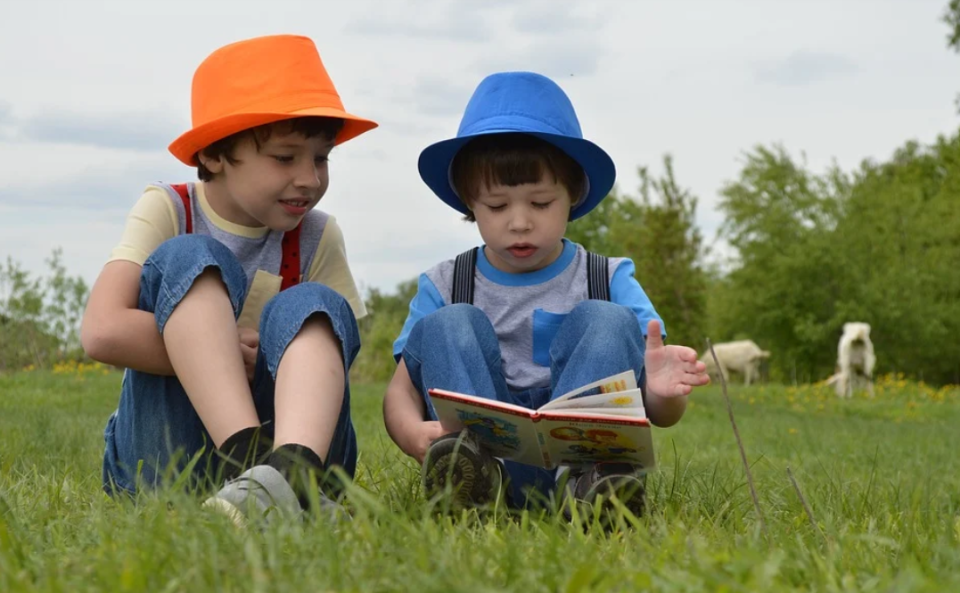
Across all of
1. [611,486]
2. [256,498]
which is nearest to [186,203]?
[256,498]

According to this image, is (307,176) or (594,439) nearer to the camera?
(594,439)

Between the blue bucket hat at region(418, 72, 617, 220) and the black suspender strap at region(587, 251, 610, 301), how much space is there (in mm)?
210

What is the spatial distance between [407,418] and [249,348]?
46 centimetres

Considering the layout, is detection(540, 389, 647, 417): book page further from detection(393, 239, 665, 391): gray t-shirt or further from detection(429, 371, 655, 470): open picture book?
detection(393, 239, 665, 391): gray t-shirt

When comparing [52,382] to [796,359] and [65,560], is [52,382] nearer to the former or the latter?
[65,560]

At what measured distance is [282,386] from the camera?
244 centimetres

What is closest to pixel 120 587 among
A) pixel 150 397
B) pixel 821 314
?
pixel 150 397

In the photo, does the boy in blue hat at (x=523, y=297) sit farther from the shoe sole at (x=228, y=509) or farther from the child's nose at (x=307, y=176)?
the shoe sole at (x=228, y=509)

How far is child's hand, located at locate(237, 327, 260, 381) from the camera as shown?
2.75 m

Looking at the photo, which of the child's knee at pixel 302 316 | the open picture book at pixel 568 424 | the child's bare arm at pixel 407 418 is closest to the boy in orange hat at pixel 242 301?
the child's knee at pixel 302 316

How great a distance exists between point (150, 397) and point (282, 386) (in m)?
0.55

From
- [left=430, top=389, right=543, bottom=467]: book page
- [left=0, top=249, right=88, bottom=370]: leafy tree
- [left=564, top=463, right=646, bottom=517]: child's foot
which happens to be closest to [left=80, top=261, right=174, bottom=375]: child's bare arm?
[left=430, top=389, right=543, bottom=467]: book page

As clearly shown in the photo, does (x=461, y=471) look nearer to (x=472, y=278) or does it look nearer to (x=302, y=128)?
(x=472, y=278)

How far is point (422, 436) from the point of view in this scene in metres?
2.71
